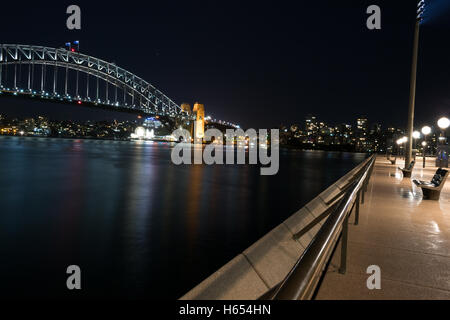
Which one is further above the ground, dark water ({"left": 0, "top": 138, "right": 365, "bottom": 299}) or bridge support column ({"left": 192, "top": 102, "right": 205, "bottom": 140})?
bridge support column ({"left": 192, "top": 102, "right": 205, "bottom": 140})

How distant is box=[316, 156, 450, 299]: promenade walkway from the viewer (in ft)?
8.25

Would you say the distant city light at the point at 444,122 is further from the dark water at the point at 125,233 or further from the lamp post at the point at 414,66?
the dark water at the point at 125,233

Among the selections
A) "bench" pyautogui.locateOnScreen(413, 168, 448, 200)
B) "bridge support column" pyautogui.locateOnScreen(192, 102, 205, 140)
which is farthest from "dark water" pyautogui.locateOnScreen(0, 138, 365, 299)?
"bridge support column" pyautogui.locateOnScreen(192, 102, 205, 140)

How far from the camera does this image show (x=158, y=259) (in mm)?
4723

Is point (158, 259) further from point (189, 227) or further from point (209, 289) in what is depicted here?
point (209, 289)

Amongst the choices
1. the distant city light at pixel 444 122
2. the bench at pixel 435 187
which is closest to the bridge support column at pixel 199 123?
the distant city light at pixel 444 122

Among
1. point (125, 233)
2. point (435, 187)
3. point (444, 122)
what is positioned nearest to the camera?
point (125, 233)

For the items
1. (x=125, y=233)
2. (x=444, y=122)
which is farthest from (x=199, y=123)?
(x=125, y=233)

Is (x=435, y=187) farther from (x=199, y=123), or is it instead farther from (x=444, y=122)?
(x=199, y=123)

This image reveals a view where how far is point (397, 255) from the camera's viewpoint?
330 centimetres

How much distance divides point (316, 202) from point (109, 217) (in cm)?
413

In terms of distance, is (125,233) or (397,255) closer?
(397,255)

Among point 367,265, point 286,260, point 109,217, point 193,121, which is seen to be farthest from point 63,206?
point 193,121

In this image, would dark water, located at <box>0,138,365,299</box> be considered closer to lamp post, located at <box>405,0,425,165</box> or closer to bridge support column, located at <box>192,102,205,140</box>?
lamp post, located at <box>405,0,425,165</box>
